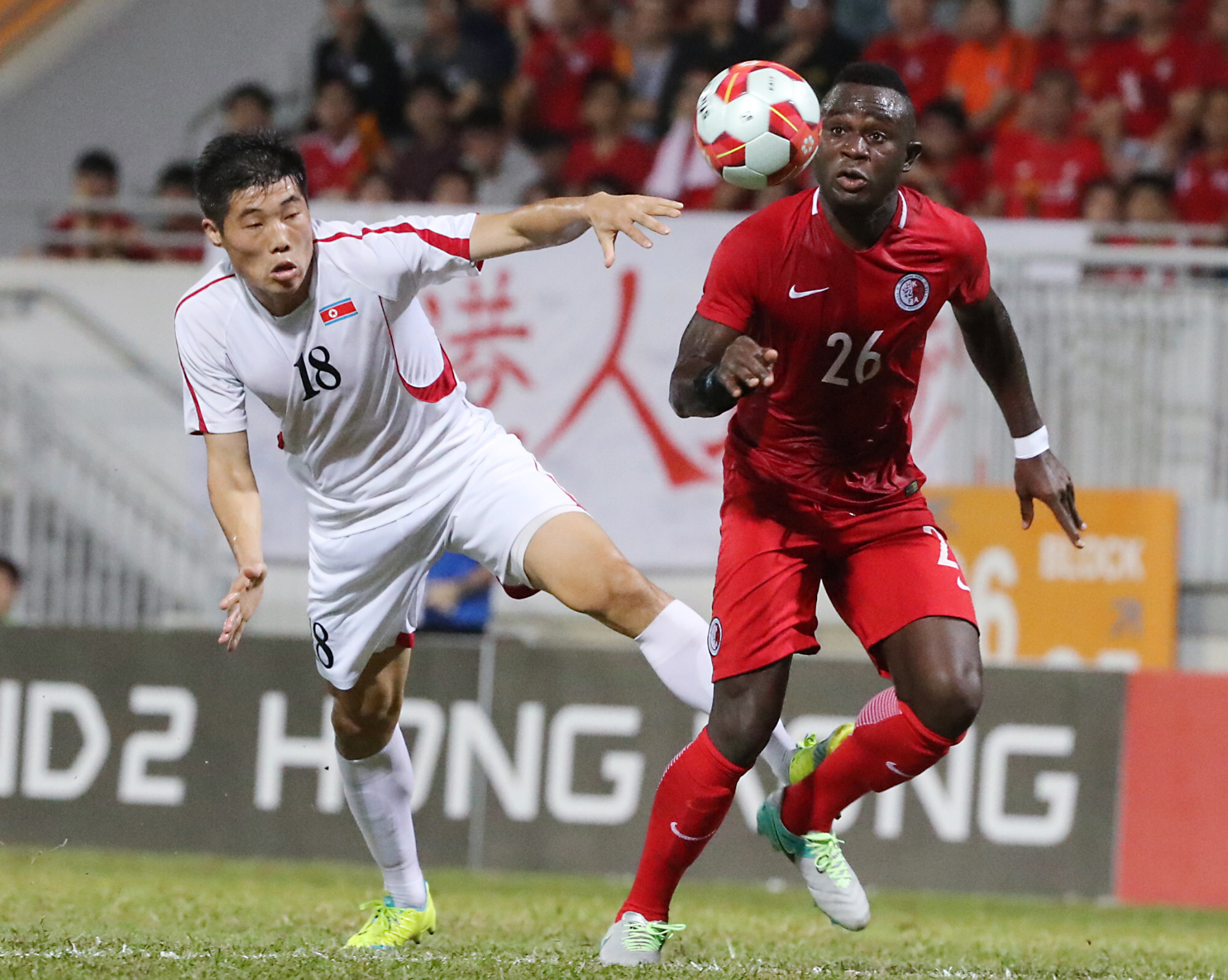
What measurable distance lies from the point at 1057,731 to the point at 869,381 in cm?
468

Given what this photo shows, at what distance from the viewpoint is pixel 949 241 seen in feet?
18.7

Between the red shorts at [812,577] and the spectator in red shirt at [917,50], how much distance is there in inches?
317

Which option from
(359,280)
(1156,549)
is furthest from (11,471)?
(1156,549)

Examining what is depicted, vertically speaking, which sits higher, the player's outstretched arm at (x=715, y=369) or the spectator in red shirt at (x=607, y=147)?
the spectator in red shirt at (x=607, y=147)

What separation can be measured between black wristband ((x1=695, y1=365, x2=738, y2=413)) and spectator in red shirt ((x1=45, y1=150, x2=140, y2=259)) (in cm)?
833

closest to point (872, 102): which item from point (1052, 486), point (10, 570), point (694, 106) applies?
point (1052, 486)

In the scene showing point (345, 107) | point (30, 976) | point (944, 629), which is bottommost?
point (30, 976)

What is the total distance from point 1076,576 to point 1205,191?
11.1ft

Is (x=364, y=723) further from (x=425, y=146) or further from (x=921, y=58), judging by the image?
(x=921, y=58)

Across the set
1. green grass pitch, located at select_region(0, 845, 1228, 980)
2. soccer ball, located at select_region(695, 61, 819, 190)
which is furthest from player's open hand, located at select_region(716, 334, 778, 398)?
green grass pitch, located at select_region(0, 845, 1228, 980)

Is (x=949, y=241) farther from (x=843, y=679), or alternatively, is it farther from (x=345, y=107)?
(x=345, y=107)

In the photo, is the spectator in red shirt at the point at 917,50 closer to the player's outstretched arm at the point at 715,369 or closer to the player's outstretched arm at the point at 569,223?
the player's outstretched arm at the point at 569,223

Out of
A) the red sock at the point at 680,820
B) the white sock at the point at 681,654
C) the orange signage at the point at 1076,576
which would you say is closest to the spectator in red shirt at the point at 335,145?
the orange signage at the point at 1076,576

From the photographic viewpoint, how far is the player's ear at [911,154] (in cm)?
558
